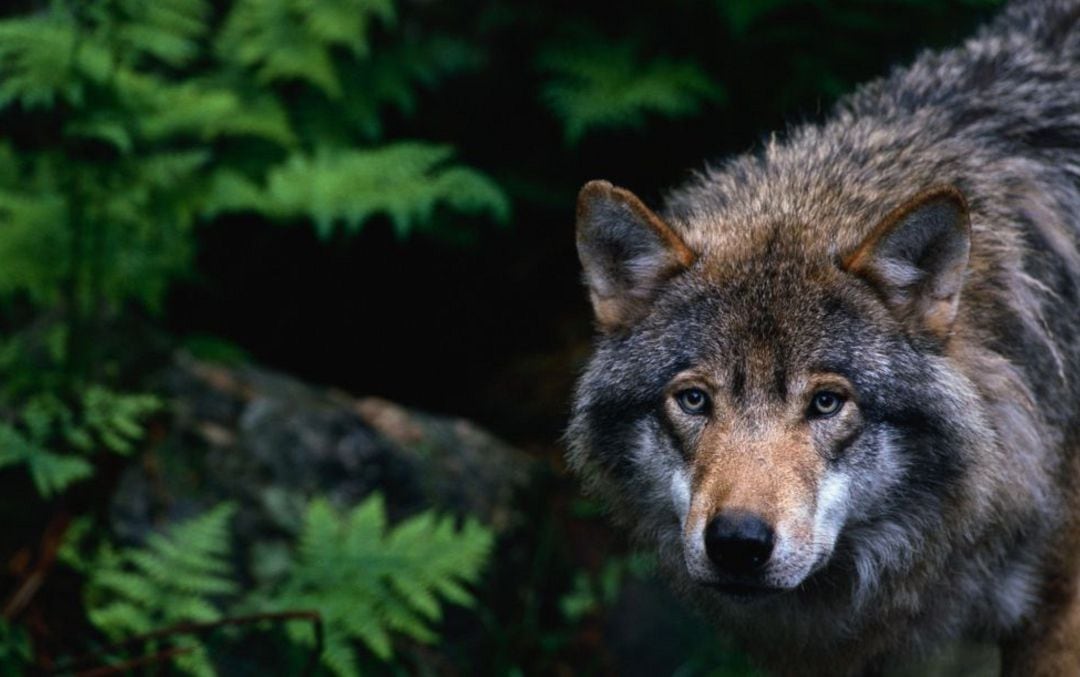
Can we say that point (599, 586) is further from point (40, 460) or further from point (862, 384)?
point (862, 384)

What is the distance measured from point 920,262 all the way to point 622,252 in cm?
98

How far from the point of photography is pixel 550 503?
7.51 meters

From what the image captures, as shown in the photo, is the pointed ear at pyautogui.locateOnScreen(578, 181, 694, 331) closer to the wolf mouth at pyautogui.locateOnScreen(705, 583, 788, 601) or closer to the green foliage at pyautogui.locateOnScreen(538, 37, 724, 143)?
the wolf mouth at pyautogui.locateOnScreen(705, 583, 788, 601)

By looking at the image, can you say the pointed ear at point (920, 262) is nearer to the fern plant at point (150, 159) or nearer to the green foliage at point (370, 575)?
the green foliage at point (370, 575)

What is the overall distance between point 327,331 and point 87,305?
2145 millimetres

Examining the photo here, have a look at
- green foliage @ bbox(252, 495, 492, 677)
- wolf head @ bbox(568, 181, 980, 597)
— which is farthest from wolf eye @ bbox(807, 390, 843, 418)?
green foliage @ bbox(252, 495, 492, 677)

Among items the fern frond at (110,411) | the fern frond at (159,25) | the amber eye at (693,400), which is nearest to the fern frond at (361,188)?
the fern frond at (159,25)

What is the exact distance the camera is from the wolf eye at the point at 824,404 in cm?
421

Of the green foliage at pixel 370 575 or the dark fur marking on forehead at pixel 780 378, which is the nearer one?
the dark fur marking on forehead at pixel 780 378

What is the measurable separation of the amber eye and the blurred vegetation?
1.83 metres

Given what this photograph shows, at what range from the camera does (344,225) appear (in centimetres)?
830

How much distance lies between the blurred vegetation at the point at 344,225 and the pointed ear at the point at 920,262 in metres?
2.07

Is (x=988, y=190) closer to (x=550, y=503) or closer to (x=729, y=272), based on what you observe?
(x=729, y=272)

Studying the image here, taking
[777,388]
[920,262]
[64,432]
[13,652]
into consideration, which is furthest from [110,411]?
[920,262]
